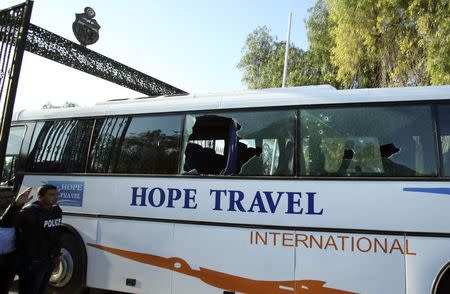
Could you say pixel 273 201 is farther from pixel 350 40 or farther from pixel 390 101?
pixel 350 40

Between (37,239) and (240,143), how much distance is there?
268cm

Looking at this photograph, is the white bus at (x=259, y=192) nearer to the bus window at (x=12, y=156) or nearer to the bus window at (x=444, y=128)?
the bus window at (x=444, y=128)

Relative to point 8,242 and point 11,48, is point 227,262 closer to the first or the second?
point 8,242

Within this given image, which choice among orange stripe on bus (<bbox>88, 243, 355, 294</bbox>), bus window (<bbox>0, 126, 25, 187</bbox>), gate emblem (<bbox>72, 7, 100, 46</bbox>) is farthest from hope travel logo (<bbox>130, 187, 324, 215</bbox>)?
gate emblem (<bbox>72, 7, 100, 46</bbox>)

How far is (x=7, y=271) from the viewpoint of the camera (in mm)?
5426

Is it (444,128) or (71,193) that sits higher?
(444,128)

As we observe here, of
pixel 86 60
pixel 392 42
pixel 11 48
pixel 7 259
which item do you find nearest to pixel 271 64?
pixel 392 42

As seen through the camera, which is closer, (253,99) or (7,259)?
(7,259)

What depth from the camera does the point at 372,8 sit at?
45.9 feet

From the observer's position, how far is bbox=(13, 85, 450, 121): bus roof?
17.0ft

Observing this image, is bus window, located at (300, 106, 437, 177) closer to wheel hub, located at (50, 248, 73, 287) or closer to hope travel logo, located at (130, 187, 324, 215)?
hope travel logo, located at (130, 187, 324, 215)

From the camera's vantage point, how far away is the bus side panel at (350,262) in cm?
489

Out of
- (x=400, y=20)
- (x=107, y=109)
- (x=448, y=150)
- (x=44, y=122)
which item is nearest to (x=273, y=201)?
(x=448, y=150)

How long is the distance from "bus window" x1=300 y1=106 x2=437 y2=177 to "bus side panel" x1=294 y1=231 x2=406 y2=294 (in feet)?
2.45
